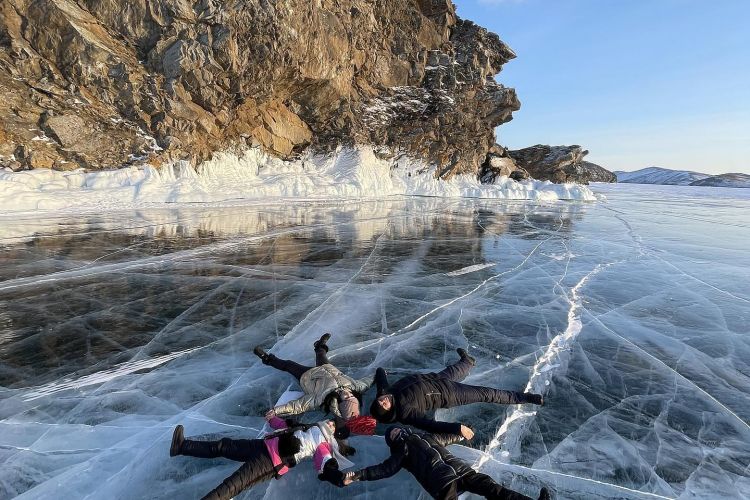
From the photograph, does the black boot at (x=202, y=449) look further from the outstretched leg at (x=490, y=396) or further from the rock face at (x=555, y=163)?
the rock face at (x=555, y=163)

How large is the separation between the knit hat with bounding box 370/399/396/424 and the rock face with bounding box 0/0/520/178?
19.4 meters

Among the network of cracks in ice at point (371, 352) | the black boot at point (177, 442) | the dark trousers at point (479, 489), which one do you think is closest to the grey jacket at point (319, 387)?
the network of cracks in ice at point (371, 352)

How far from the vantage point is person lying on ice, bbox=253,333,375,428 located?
313 cm

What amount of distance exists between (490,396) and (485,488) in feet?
3.68

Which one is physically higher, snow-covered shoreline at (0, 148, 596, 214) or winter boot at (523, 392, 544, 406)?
snow-covered shoreline at (0, 148, 596, 214)

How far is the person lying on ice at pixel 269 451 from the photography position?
2.54 meters

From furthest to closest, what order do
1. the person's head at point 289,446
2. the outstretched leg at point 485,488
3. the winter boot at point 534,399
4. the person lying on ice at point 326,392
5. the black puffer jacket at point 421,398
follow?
the winter boot at point 534,399, the person lying on ice at point 326,392, the black puffer jacket at point 421,398, the person's head at point 289,446, the outstretched leg at point 485,488

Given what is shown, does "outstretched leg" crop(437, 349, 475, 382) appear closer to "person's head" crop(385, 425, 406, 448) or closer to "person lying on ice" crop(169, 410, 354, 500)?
"person's head" crop(385, 425, 406, 448)

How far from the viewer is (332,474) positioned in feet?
8.33

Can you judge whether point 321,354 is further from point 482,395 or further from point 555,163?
point 555,163

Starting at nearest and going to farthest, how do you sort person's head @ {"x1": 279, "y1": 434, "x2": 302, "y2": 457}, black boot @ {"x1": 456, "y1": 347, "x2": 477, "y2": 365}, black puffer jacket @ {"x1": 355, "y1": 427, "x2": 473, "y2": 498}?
1. black puffer jacket @ {"x1": 355, "y1": 427, "x2": 473, "y2": 498}
2. person's head @ {"x1": 279, "y1": 434, "x2": 302, "y2": 457}
3. black boot @ {"x1": 456, "y1": 347, "x2": 477, "y2": 365}

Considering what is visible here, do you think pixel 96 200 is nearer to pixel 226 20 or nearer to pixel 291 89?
pixel 226 20

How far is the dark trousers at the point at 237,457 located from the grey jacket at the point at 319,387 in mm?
450

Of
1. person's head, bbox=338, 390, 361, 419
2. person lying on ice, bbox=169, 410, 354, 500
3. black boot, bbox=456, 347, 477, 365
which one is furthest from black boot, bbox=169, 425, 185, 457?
black boot, bbox=456, 347, 477, 365
